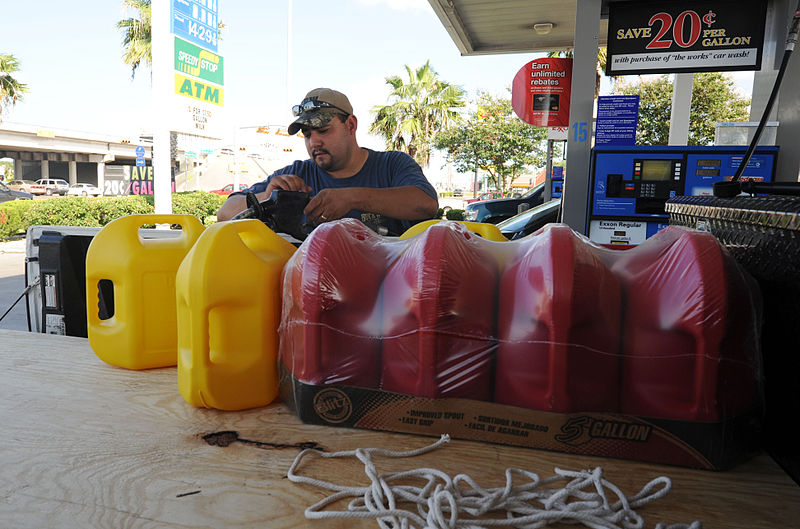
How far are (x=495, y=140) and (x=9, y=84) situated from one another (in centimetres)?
2493

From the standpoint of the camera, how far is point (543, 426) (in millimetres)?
988

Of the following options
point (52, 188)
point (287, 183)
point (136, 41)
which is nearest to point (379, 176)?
point (287, 183)

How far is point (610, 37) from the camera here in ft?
16.9

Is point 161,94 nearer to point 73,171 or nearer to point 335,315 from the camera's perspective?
point 335,315

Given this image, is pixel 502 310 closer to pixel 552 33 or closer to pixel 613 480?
pixel 613 480

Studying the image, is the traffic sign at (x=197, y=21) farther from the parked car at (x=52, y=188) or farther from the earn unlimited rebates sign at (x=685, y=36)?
the parked car at (x=52, y=188)

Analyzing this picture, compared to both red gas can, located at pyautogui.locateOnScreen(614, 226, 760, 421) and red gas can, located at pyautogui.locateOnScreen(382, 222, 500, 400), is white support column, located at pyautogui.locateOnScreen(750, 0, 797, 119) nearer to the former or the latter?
red gas can, located at pyautogui.locateOnScreen(614, 226, 760, 421)

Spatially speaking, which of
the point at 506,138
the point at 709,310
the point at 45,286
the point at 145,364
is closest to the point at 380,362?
the point at 709,310

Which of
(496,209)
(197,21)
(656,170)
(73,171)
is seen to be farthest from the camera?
(73,171)

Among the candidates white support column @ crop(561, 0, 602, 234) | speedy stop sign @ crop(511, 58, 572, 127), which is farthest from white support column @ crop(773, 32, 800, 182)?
speedy stop sign @ crop(511, 58, 572, 127)

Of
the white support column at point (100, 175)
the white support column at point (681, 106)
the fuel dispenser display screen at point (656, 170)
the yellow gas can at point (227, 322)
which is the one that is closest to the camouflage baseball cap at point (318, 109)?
the yellow gas can at point (227, 322)

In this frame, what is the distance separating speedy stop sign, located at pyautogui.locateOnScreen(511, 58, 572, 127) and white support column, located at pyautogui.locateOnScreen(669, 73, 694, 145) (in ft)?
5.62

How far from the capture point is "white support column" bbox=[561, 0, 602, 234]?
4.91m

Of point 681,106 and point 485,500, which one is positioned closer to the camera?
point 485,500
